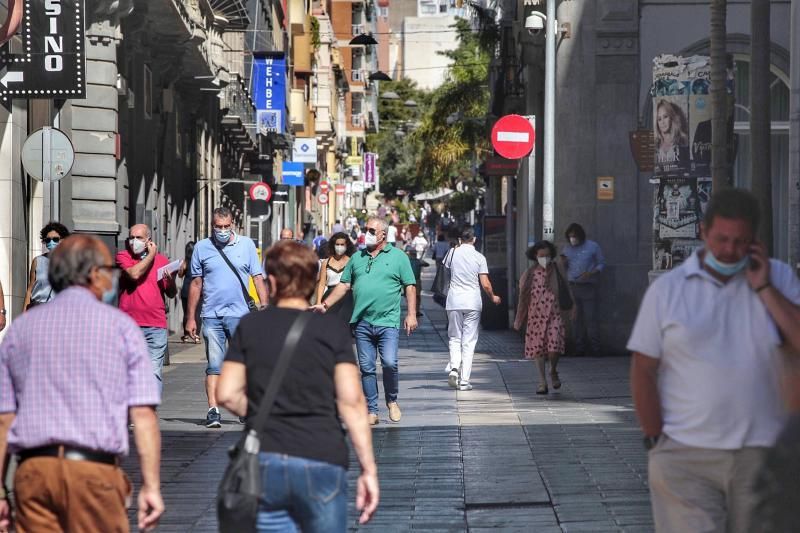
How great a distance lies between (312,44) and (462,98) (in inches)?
886

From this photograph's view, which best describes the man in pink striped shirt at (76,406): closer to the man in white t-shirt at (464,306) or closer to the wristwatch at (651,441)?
the wristwatch at (651,441)

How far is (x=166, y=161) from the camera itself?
3164 centimetres

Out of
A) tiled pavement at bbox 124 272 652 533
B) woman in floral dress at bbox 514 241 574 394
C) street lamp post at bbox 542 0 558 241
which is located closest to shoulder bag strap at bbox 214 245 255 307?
tiled pavement at bbox 124 272 652 533

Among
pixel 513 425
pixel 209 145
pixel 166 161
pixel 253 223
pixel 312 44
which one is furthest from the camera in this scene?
pixel 312 44

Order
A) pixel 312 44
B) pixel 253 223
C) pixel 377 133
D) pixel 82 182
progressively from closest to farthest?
pixel 82 182 < pixel 253 223 < pixel 312 44 < pixel 377 133

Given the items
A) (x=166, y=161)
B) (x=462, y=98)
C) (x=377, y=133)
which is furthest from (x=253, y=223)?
(x=377, y=133)

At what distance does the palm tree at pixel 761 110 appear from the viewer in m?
13.7

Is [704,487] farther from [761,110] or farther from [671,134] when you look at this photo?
[671,134]

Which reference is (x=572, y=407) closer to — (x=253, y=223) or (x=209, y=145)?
(x=209, y=145)

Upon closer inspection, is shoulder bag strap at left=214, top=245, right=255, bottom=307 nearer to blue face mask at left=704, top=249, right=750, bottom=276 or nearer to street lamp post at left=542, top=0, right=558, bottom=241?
blue face mask at left=704, top=249, right=750, bottom=276

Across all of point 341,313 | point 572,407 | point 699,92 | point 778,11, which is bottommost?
point 572,407

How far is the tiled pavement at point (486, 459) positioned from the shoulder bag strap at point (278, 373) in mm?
3563

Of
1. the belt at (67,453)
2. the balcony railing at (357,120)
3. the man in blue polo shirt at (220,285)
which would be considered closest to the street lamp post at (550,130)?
the man in blue polo shirt at (220,285)

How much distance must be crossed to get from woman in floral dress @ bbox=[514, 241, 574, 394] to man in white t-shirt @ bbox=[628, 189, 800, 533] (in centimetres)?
1144
